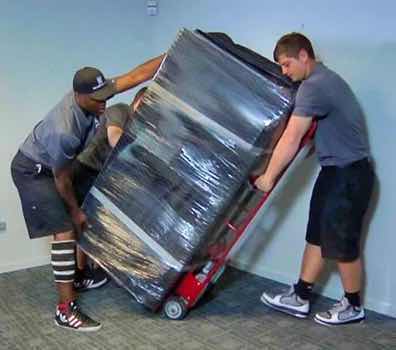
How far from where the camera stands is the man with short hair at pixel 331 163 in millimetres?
2723

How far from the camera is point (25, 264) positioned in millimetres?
3902

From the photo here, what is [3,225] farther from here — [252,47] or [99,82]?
[252,47]

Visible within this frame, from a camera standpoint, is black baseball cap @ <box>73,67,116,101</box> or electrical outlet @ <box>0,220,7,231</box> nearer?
black baseball cap @ <box>73,67,116,101</box>

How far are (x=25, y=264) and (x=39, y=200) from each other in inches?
45.9

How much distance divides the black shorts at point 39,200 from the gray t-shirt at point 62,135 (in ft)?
0.19

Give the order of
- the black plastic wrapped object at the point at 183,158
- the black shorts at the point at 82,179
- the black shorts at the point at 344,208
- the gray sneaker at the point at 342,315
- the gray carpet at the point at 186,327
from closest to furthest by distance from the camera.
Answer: the black plastic wrapped object at the point at 183,158
the gray carpet at the point at 186,327
the black shorts at the point at 344,208
the gray sneaker at the point at 342,315
the black shorts at the point at 82,179

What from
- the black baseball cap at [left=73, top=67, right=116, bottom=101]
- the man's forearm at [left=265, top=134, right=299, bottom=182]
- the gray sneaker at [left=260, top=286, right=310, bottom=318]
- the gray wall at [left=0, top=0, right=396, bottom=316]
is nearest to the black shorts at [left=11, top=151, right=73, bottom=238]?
the black baseball cap at [left=73, top=67, right=116, bottom=101]

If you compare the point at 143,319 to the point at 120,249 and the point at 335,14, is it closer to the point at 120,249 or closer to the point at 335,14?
the point at 120,249

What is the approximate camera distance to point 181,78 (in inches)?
110

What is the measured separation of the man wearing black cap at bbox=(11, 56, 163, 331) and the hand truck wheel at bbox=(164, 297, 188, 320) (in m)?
0.39

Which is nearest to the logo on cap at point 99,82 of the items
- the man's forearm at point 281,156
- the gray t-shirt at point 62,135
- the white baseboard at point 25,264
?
the gray t-shirt at point 62,135

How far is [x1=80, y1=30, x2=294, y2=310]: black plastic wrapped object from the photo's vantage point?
8.72 ft

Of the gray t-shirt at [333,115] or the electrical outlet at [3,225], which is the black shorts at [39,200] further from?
the gray t-shirt at [333,115]

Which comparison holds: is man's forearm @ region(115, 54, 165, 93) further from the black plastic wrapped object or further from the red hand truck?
the red hand truck
